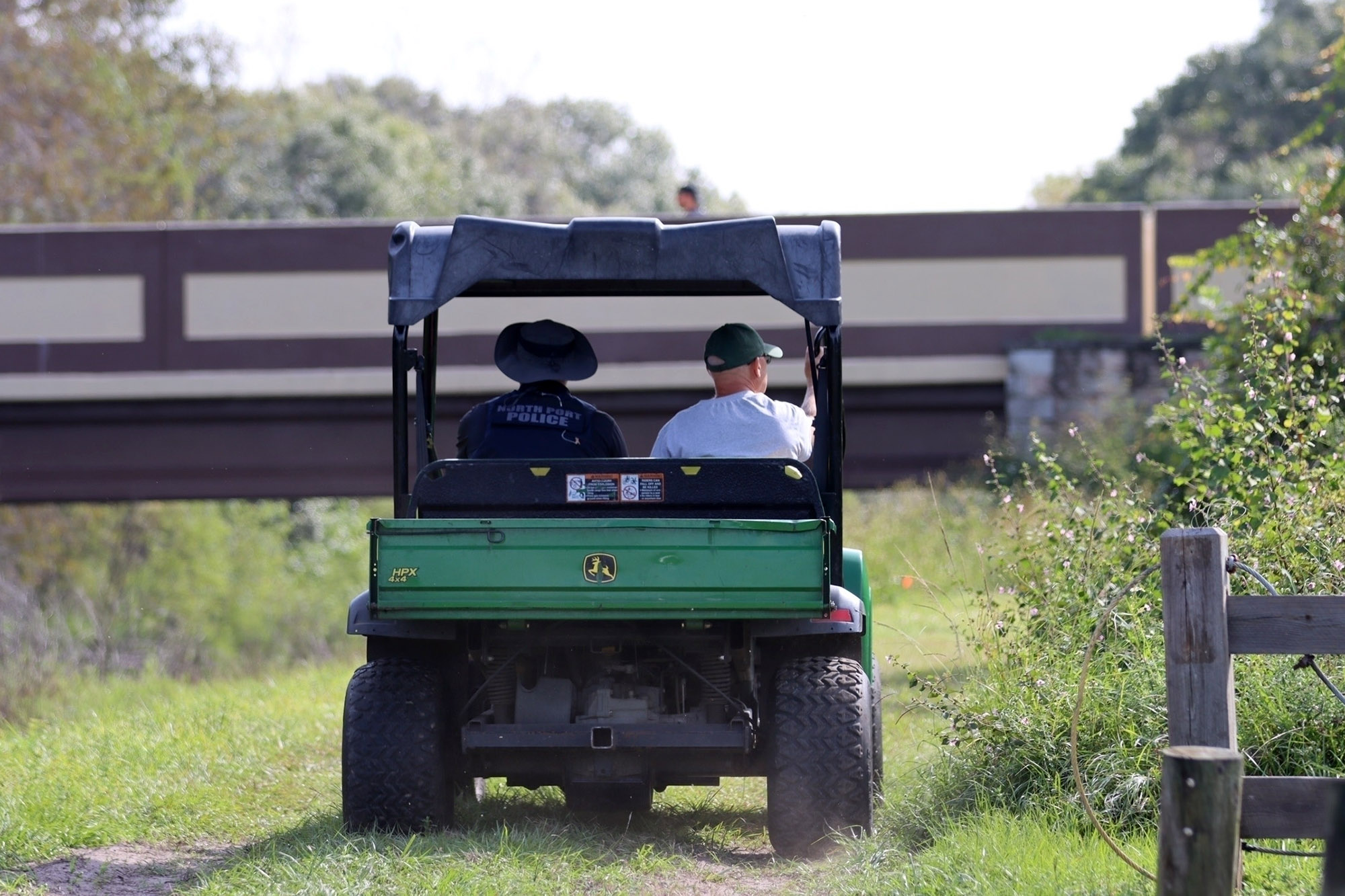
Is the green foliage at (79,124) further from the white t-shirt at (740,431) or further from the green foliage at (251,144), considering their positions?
the white t-shirt at (740,431)

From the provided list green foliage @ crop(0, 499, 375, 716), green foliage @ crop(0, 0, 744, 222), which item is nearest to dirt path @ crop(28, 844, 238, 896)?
Answer: green foliage @ crop(0, 499, 375, 716)

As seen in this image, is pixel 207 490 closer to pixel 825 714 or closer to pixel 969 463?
pixel 969 463

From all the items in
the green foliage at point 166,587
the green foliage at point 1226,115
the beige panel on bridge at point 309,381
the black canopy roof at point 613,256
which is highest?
the green foliage at point 1226,115

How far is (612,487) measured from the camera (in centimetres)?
515

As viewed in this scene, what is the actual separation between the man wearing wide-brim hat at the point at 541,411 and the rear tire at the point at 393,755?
86 centimetres

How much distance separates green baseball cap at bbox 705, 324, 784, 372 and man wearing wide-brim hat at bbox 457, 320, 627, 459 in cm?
42

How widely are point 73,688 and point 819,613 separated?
31.1 ft

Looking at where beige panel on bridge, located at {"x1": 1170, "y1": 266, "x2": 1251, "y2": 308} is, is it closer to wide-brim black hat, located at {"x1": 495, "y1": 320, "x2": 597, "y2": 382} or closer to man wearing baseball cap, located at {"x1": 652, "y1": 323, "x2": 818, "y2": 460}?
man wearing baseball cap, located at {"x1": 652, "y1": 323, "x2": 818, "y2": 460}

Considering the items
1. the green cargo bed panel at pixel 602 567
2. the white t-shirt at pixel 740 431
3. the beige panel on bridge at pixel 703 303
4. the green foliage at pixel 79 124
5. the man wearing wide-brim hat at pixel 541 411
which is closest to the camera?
the green cargo bed panel at pixel 602 567

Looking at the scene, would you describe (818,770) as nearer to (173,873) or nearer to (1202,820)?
(1202,820)

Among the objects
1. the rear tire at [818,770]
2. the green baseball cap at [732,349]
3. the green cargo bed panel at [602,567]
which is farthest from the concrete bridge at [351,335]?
the green cargo bed panel at [602,567]

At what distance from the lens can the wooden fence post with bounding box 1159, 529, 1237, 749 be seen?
3.87 m

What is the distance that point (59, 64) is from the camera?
23.2 metres

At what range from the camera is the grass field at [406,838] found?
172 inches
